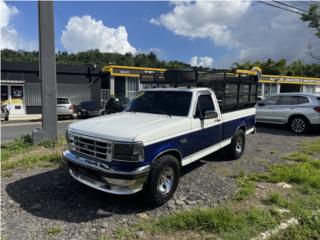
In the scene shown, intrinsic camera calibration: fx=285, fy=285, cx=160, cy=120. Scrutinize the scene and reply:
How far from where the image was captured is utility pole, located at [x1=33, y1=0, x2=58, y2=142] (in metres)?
8.91

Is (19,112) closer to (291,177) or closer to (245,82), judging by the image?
(245,82)

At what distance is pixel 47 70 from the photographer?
29.5 ft

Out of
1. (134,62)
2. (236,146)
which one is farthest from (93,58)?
(236,146)

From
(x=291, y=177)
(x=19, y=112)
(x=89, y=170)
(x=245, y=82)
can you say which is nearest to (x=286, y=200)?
(x=291, y=177)

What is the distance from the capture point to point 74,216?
4.23m

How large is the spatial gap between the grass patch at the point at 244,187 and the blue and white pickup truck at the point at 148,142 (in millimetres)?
856

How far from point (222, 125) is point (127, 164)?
306 centimetres

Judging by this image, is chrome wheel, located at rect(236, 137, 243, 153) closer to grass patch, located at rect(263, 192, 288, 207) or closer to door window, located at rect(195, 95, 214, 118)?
door window, located at rect(195, 95, 214, 118)

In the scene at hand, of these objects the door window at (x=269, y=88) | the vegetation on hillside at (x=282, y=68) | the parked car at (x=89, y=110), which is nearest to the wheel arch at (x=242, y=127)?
the parked car at (x=89, y=110)

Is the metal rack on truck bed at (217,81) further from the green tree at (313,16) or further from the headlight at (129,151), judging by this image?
the green tree at (313,16)

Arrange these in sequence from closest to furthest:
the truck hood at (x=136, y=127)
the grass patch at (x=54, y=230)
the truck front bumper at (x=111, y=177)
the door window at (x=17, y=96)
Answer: the grass patch at (x=54, y=230)
the truck front bumper at (x=111, y=177)
the truck hood at (x=136, y=127)
the door window at (x=17, y=96)

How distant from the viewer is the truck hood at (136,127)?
13.8 feet

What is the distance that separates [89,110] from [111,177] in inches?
705

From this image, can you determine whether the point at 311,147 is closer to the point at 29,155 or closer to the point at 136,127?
the point at 136,127
